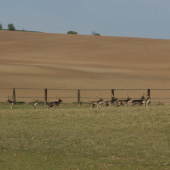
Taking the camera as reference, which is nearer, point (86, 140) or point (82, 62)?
point (86, 140)

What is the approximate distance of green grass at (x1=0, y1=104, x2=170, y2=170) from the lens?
9859mm

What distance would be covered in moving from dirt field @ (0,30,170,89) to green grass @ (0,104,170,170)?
A: 22.5m

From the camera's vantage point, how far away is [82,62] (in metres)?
64.0

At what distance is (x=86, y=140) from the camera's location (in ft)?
43.1

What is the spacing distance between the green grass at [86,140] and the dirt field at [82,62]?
22.5 metres

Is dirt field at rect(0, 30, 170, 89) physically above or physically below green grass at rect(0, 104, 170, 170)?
above

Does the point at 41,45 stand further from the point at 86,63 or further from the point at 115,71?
the point at 115,71

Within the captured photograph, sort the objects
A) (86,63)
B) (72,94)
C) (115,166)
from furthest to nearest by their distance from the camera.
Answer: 1. (86,63)
2. (72,94)
3. (115,166)

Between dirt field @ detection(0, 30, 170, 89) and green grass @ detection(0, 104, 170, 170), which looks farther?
dirt field @ detection(0, 30, 170, 89)

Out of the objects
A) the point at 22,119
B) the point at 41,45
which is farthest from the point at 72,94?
the point at 41,45

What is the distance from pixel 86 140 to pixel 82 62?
5124 centimetres

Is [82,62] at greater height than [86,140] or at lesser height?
greater

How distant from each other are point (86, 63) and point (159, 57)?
13.7 metres

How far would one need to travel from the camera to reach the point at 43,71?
51.9 meters
